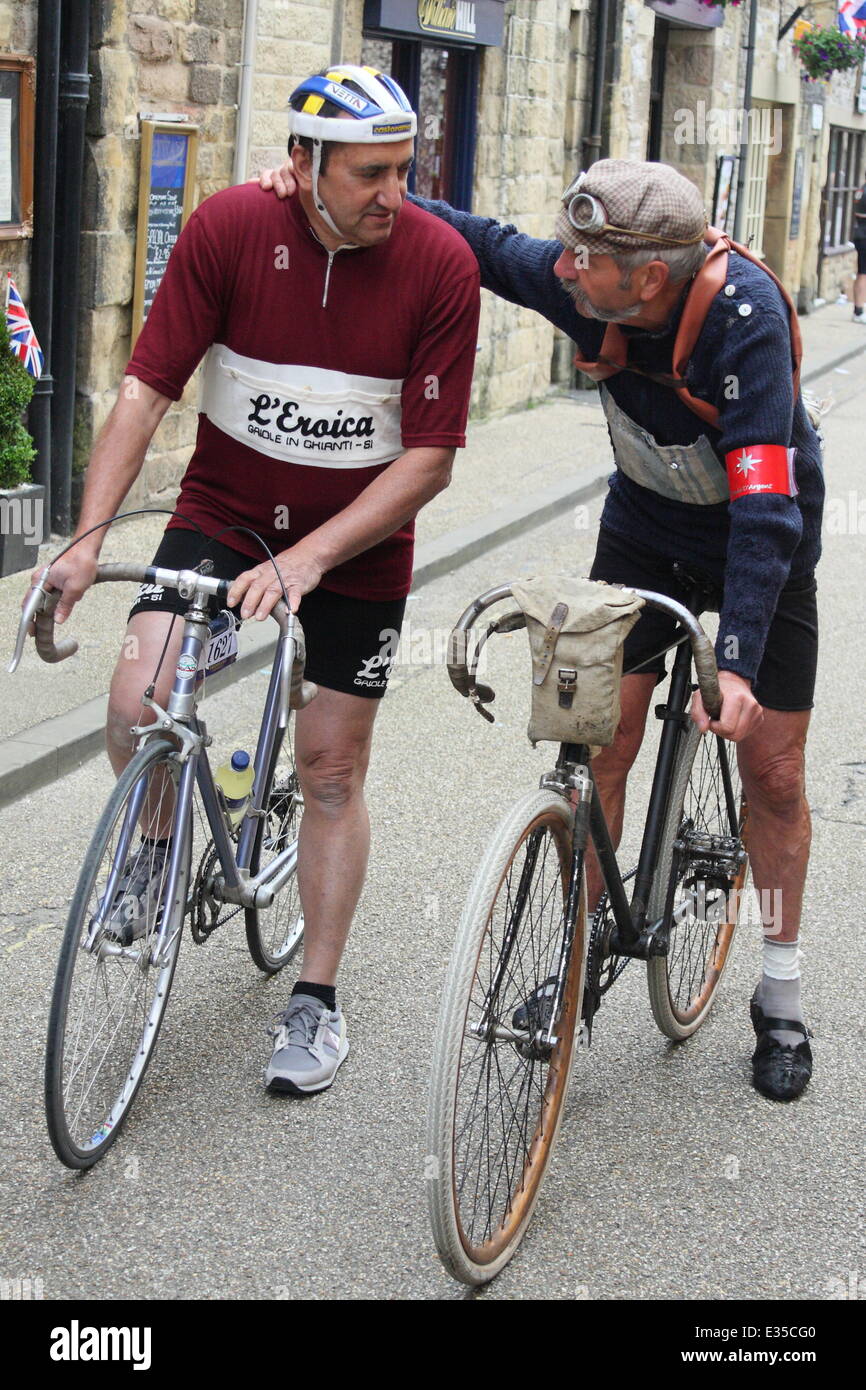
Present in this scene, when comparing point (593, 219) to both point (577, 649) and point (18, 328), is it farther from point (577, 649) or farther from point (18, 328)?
point (18, 328)

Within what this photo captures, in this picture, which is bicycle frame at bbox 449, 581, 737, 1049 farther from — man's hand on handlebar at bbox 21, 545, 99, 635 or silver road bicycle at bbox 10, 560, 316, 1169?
man's hand on handlebar at bbox 21, 545, 99, 635

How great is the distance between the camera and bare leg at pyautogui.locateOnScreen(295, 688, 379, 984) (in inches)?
A: 138

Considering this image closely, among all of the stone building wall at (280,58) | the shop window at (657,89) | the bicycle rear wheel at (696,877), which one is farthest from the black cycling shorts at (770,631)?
the shop window at (657,89)

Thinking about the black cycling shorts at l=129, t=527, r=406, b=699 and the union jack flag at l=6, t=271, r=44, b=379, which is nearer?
the black cycling shorts at l=129, t=527, r=406, b=699

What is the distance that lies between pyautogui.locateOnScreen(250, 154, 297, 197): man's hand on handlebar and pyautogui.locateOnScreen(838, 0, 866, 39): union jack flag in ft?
69.4

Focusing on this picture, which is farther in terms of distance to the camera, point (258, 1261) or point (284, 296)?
point (284, 296)

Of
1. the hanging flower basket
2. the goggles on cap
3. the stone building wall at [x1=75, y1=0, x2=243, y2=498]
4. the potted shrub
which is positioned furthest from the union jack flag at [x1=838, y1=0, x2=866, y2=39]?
the goggles on cap

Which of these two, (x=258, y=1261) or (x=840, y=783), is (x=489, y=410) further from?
(x=258, y=1261)

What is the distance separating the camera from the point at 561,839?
2992 millimetres

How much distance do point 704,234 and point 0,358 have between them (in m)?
4.70

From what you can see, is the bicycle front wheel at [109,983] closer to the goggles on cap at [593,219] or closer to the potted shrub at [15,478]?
the goggles on cap at [593,219]

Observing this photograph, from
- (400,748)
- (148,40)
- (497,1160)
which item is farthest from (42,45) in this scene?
(497,1160)

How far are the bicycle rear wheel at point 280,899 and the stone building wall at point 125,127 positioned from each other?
4627 mm

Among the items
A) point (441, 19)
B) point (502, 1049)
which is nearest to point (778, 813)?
point (502, 1049)
